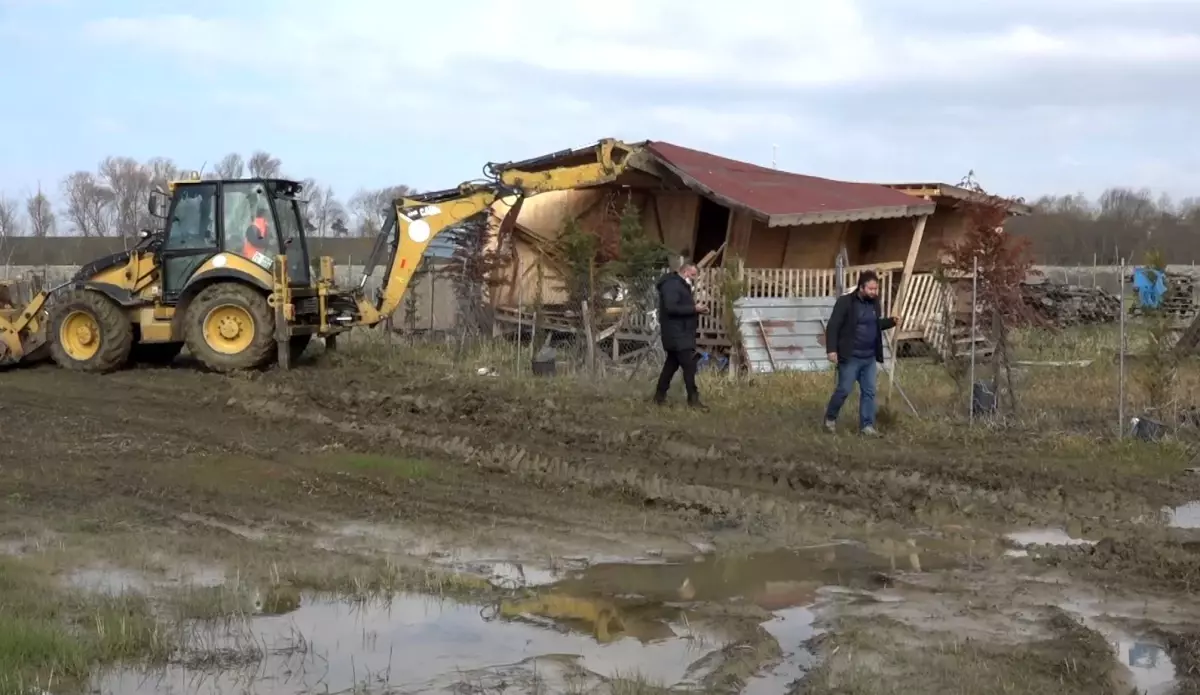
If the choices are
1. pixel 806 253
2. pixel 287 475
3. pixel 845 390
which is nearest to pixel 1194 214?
pixel 806 253

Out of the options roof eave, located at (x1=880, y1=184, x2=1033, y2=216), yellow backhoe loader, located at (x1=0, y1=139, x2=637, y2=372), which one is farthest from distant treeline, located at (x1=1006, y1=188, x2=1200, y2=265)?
yellow backhoe loader, located at (x1=0, y1=139, x2=637, y2=372)

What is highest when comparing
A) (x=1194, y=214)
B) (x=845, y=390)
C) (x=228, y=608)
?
(x=1194, y=214)

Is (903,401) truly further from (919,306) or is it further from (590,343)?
(919,306)

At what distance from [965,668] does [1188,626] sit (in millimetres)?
1430

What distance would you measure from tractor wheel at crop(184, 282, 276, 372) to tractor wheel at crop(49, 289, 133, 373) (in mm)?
1005

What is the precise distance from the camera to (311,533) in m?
7.43

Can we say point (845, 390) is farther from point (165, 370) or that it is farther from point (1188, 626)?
point (165, 370)

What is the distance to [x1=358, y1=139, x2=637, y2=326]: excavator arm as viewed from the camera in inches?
599

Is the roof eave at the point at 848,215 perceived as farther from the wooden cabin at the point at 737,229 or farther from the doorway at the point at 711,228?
the doorway at the point at 711,228

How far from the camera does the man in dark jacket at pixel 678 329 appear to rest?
12156 millimetres

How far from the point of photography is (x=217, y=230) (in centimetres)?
1480

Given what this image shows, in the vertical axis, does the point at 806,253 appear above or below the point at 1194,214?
below

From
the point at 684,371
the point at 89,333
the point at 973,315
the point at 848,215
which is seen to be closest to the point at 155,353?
the point at 89,333

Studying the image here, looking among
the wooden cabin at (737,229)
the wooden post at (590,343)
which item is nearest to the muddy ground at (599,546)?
the wooden post at (590,343)
